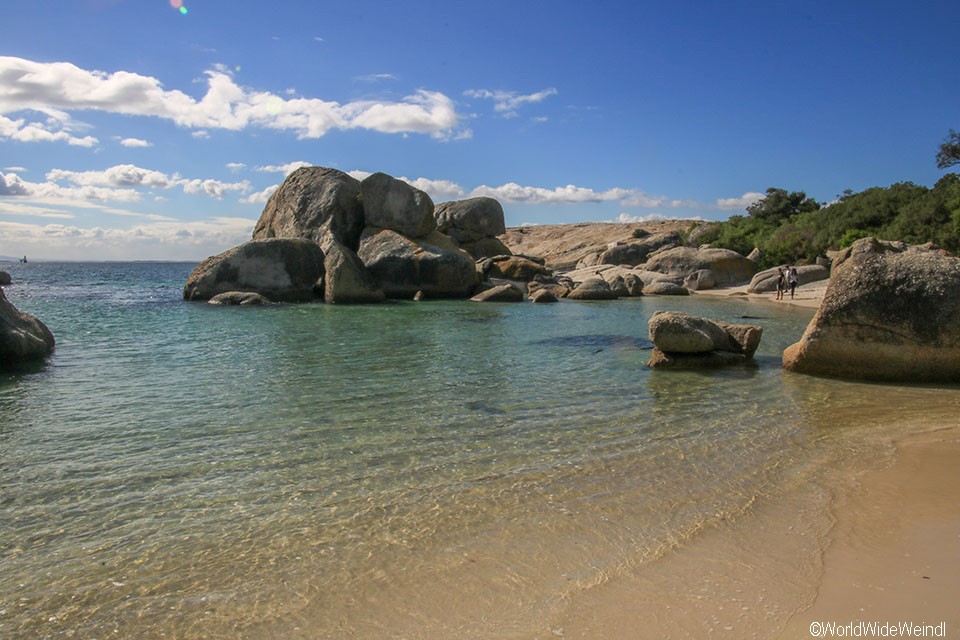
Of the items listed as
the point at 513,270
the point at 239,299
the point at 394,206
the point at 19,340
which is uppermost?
the point at 394,206

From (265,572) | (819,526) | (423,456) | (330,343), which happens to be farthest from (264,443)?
(330,343)

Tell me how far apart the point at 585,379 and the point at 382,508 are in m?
6.19

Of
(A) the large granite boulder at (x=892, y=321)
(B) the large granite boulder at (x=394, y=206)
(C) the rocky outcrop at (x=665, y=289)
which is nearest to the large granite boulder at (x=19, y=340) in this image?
(A) the large granite boulder at (x=892, y=321)

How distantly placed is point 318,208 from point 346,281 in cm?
634

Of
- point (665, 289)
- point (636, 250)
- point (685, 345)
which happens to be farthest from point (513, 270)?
point (685, 345)

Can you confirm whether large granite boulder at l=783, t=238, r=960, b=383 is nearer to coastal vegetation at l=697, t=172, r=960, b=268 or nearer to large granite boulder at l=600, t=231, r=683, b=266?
coastal vegetation at l=697, t=172, r=960, b=268

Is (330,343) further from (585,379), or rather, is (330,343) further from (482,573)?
(482,573)

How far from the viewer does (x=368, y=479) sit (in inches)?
232

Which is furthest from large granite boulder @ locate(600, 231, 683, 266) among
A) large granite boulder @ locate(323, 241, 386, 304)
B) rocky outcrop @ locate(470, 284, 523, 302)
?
large granite boulder @ locate(323, 241, 386, 304)

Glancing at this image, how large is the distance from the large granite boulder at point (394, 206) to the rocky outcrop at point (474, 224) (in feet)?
28.6

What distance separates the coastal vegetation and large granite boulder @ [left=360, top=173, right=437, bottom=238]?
2102cm

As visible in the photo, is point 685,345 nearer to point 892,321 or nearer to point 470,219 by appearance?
point 892,321

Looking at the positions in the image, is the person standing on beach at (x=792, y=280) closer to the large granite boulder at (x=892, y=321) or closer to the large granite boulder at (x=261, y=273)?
the large granite boulder at (x=892, y=321)

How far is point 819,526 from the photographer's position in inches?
190
